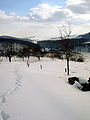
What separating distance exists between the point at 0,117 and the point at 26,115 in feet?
3.82

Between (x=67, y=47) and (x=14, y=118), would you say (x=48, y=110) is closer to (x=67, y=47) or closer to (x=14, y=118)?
(x=14, y=118)

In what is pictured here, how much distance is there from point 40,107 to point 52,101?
970mm

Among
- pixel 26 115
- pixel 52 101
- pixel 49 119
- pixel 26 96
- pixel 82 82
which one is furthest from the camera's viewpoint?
pixel 82 82

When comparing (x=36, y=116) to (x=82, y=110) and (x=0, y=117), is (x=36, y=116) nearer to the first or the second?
(x=0, y=117)

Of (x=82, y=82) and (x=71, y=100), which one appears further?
(x=82, y=82)

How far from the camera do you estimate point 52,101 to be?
850 centimetres

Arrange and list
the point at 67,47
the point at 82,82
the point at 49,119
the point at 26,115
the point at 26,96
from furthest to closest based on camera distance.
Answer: the point at 67,47
the point at 82,82
the point at 26,96
the point at 26,115
the point at 49,119

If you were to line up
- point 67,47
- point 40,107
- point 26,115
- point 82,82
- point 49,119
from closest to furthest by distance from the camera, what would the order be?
point 49,119 → point 26,115 → point 40,107 → point 82,82 → point 67,47

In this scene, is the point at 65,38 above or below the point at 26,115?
above

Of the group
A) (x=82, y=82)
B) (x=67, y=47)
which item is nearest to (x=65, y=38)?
(x=67, y=47)

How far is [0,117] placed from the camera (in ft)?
23.3

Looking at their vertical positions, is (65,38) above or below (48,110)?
above

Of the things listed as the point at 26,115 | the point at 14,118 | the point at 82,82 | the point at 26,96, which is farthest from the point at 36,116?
the point at 82,82

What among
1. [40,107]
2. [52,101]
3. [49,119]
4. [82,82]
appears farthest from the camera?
[82,82]
